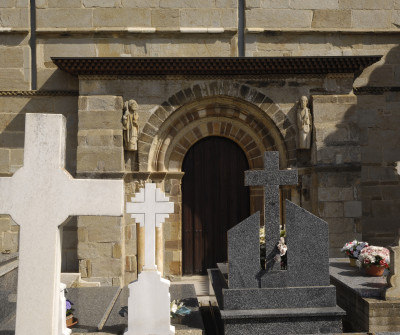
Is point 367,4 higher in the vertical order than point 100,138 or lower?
higher

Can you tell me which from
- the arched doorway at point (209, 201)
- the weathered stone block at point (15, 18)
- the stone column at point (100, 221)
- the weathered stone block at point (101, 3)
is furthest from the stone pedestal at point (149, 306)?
the weathered stone block at point (15, 18)

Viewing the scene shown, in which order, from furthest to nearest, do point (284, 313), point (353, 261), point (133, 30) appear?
point (133, 30) → point (353, 261) → point (284, 313)

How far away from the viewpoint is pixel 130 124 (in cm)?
943

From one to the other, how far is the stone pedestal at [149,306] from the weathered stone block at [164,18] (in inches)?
274

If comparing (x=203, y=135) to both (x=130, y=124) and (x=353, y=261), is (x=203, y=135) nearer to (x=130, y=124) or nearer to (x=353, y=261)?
(x=130, y=124)

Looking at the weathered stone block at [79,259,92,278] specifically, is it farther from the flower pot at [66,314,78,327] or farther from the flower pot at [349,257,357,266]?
the flower pot at [349,257,357,266]

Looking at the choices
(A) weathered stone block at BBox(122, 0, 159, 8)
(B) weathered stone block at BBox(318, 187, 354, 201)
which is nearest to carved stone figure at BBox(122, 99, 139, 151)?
(A) weathered stone block at BBox(122, 0, 159, 8)

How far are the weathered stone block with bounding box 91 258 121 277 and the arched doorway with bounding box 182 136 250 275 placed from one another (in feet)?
5.51

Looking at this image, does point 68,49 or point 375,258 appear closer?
point 375,258

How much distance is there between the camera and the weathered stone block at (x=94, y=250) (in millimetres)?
9297

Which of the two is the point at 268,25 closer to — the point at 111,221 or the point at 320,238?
the point at 111,221

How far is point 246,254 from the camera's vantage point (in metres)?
5.71

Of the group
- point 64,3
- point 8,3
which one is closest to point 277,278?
point 64,3

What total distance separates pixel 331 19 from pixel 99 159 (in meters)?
6.07
